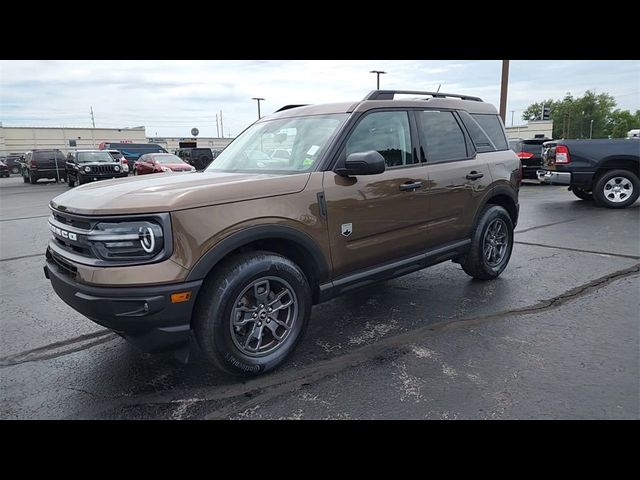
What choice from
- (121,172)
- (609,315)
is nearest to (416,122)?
(609,315)

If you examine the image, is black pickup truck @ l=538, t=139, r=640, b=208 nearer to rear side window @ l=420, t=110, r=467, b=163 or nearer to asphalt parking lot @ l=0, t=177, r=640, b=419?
asphalt parking lot @ l=0, t=177, r=640, b=419

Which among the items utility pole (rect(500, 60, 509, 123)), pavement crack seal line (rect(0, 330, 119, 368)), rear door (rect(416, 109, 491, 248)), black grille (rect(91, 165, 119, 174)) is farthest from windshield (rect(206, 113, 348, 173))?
black grille (rect(91, 165, 119, 174))

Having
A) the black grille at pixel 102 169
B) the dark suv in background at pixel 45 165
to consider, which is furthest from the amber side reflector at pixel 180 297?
the dark suv in background at pixel 45 165

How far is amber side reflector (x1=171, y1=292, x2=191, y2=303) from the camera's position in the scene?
2693 mm

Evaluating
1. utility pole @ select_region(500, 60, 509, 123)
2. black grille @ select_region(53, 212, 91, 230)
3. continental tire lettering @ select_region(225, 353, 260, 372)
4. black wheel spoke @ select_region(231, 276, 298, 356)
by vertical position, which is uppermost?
utility pole @ select_region(500, 60, 509, 123)

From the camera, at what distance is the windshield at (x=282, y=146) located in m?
3.61

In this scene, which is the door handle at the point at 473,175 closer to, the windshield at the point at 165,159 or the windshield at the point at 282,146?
the windshield at the point at 282,146

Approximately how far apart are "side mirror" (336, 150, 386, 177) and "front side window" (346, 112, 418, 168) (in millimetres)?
308

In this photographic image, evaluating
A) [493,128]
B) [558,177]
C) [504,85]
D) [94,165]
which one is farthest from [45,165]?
[493,128]

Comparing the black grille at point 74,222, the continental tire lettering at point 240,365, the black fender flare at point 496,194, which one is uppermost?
the black grille at point 74,222

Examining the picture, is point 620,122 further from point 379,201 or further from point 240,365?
point 240,365

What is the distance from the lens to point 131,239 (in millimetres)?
2668

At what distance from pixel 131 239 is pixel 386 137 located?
92.5 inches

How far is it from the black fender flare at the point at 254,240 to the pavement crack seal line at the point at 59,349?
1.70 meters
